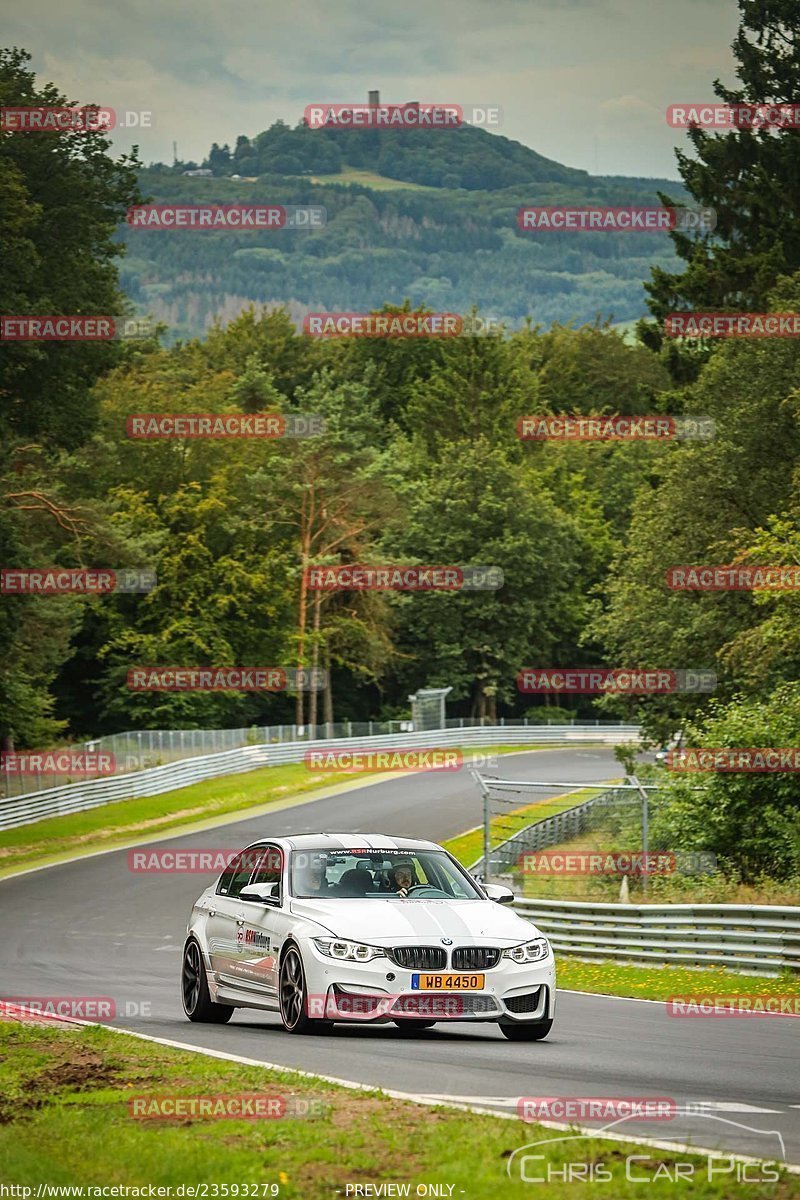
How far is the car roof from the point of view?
14.6 m

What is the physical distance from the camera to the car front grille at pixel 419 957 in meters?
13.1

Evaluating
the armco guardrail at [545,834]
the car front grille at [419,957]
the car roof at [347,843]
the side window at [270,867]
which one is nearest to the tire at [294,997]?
the car front grille at [419,957]

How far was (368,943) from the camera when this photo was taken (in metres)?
13.1

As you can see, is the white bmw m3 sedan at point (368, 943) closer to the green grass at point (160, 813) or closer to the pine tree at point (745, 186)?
the green grass at point (160, 813)

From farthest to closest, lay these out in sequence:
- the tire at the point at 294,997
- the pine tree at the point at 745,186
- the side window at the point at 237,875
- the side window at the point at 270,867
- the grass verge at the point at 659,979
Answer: the pine tree at the point at 745,186 < the grass verge at the point at 659,979 < the side window at the point at 237,875 < the side window at the point at 270,867 < the tire at the point at 294,997

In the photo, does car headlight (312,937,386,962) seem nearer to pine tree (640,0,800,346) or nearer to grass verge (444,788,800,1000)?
grass verge (444,788,800,1000)

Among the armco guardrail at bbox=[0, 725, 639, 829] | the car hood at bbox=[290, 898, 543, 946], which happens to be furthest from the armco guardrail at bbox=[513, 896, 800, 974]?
the armco guardrail at bbox=[0, 725, 639, 829]

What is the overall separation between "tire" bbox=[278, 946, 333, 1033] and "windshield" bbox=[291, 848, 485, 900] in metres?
0.62

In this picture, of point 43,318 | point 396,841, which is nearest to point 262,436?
point 43,318

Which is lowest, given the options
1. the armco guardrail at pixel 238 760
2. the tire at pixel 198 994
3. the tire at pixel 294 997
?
the armco guardrail at pixel 238 760

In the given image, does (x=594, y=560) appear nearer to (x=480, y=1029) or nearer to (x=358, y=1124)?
(x=480, y=1029)

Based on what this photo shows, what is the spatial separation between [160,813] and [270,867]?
4119cm

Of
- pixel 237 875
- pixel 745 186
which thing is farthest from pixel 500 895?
pixel 745 186

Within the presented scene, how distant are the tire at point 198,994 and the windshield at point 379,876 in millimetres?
1497
